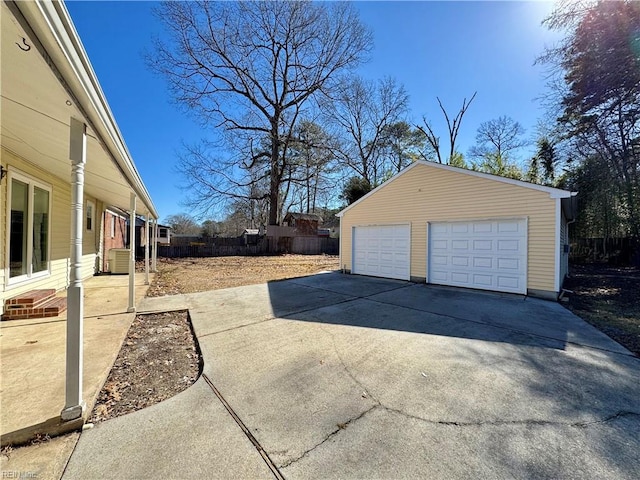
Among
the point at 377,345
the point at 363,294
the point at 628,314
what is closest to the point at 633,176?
the point at 628,314

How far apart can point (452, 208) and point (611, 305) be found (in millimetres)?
4149

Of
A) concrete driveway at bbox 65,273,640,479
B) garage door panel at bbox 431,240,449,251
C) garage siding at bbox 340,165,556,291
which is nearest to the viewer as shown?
concrete driveway at bbox 65,273,640,479

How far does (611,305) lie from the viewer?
6461mm

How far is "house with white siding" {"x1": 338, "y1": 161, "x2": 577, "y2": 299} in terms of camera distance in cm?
682

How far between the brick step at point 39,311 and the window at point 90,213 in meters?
5.06

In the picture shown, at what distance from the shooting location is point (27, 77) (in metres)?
1.95

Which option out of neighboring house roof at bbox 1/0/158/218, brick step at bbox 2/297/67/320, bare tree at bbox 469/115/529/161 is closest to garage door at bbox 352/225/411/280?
neighboring house roof at bbox 1/0/158/218

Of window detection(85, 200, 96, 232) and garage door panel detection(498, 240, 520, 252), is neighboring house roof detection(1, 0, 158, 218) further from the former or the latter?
garage door panel detection(498, 240, 520, 252)

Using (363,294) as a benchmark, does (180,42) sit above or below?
above

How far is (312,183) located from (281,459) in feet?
89.6

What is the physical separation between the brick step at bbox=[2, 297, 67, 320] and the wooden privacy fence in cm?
1556

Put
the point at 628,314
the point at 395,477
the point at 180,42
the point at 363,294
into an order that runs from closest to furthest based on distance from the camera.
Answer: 1. the point at 395,477
2. the point at 628,314
3. the point at 363,294
4. the point at 180,42

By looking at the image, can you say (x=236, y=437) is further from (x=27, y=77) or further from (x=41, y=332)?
(x=41, y=332)

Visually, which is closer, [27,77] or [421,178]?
[27,77]
